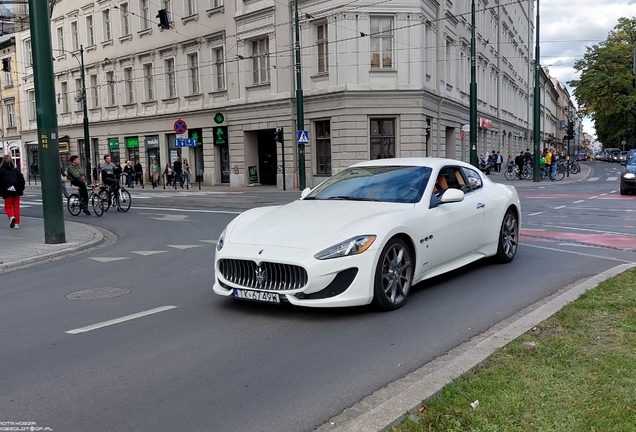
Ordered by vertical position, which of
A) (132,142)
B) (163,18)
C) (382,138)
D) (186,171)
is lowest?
(186,171)

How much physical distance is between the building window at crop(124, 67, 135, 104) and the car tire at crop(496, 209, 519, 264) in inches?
1430

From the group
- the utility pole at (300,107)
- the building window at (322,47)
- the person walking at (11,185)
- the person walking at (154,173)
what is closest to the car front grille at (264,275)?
the person walking at (11,185)

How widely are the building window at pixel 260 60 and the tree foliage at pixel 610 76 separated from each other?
43443 mm

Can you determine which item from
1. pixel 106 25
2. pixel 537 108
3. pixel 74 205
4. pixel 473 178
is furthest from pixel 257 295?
pixel 106 25

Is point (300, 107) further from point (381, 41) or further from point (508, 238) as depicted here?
point (508, 238)

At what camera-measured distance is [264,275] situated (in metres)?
5.60

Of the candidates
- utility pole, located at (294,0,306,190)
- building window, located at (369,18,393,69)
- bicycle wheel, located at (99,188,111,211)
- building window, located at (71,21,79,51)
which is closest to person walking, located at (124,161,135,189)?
building window, located at (71,21,79,51)

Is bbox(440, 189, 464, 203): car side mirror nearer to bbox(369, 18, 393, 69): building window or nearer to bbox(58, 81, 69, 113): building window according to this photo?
bbox(369, 18, 393, 69): building window

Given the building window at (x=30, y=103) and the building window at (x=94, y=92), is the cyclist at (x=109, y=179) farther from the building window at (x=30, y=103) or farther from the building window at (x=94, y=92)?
the building window at (x=30, y=103)

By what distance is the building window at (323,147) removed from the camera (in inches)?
1182

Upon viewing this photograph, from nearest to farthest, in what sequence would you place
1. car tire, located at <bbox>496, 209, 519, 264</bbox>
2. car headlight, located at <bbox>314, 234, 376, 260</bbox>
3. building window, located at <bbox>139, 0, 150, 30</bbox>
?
1. car headlight, located at <bbox>314, 234, 376, 260</bbox>
2. car tire, located at <bbox>496, 209, 519, 264</bbox>
3. building window, located at <bbox>139, 0, 150, 30</bbox>

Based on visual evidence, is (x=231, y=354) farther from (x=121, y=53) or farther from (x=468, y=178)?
(x=121, y=53)

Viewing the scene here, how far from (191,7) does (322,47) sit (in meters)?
10.6

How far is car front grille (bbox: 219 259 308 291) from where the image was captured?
5461 mm
